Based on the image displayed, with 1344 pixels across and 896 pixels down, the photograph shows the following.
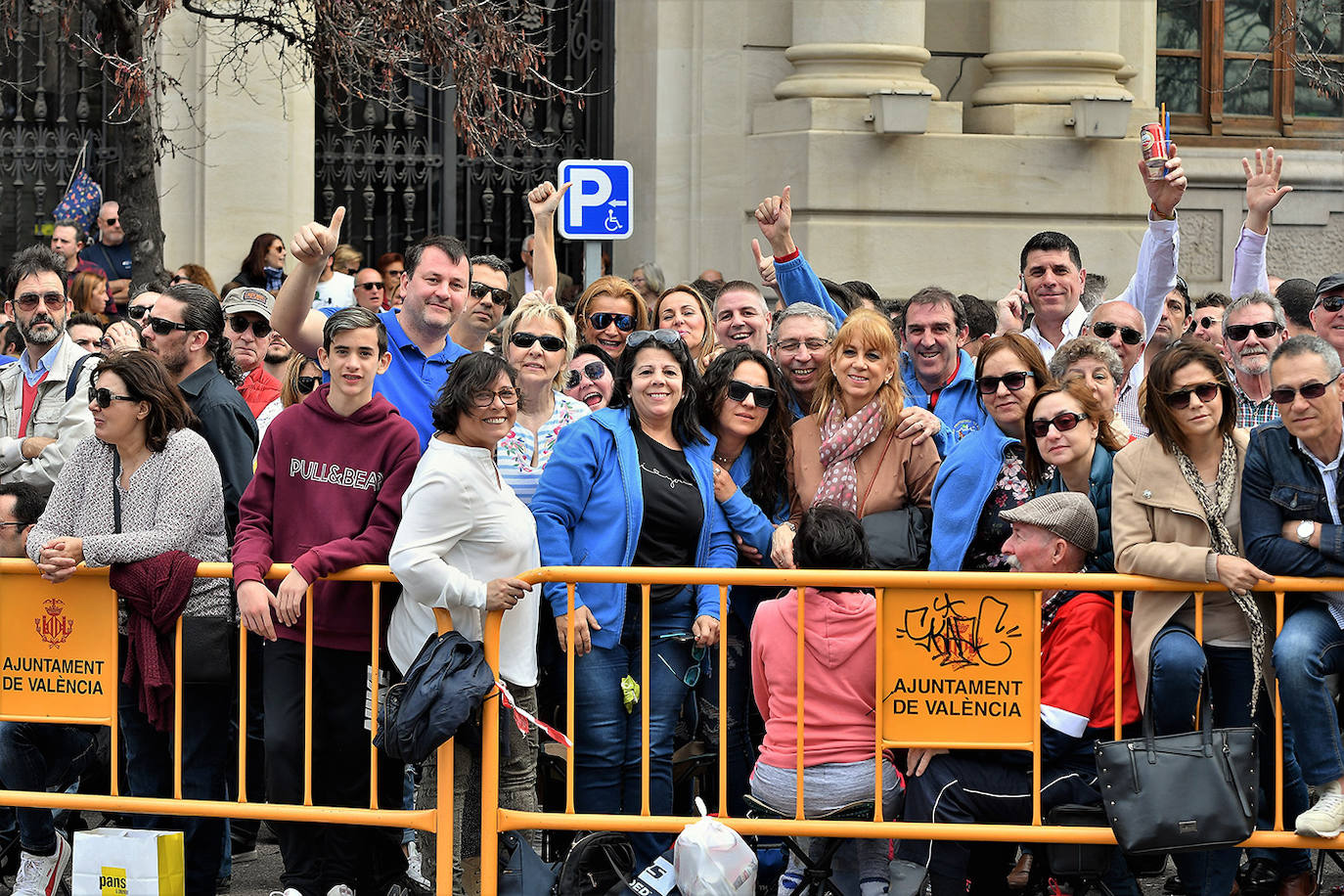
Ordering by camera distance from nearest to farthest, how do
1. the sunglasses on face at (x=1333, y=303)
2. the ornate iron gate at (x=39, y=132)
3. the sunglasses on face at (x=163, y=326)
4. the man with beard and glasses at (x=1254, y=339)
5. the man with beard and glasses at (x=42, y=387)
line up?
1. the sunglasses on face at (x=163, y=326)
2. the sunglasses on face at (x=1333, y=303)
3. the man with beard and glasses at (x=42, y=387)
4. the man with beard and glasses at (x=1254, y=339)
5. the ornate iron gate at (x=39, y=132)

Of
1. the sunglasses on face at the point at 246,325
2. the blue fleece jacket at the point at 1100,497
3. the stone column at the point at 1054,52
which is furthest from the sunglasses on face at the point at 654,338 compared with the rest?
the stone column at the point at 1054,52

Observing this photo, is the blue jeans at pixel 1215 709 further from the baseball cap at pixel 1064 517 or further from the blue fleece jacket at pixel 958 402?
the blue fleece jacket at pixel 958 402

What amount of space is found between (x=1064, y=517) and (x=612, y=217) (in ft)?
18.4

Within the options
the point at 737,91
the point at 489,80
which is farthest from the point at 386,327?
the point at 737,91

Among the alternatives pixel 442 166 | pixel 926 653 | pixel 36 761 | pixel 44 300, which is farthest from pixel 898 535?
pixel 442 166

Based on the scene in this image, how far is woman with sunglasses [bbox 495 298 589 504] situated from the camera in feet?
22.5

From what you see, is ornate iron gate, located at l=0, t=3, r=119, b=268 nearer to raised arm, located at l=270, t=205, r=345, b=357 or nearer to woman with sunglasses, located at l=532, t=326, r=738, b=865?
raised arm, located at l=270, t=205, r=345, b=357

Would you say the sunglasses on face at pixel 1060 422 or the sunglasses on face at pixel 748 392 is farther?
the sunglasses on face at pixel 748 392

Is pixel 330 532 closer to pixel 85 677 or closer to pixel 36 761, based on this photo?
pixel 85 677

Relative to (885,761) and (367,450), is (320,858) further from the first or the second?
(885,761)

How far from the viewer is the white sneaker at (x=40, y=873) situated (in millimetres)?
6590

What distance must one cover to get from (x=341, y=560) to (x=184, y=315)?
4.74 feet

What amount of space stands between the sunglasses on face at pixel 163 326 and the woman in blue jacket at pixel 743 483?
199 cm

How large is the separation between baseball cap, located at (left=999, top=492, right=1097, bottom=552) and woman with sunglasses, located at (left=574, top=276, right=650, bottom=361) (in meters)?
2.56
